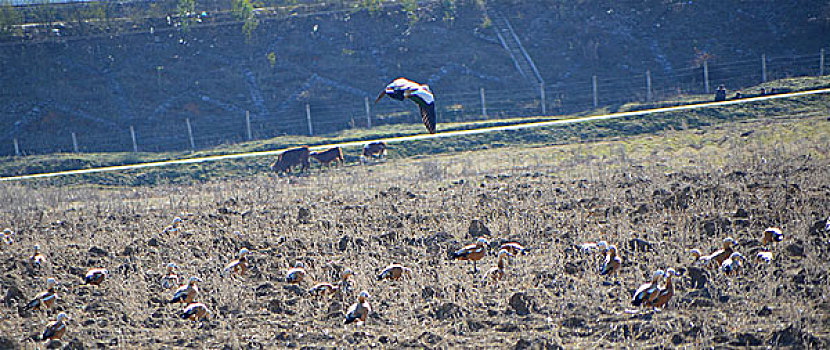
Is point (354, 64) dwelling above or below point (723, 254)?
above

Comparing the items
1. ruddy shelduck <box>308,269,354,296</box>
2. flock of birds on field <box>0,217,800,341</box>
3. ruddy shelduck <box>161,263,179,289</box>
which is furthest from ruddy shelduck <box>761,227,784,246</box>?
ruddy shelduck <box>161,263,179,289</box>

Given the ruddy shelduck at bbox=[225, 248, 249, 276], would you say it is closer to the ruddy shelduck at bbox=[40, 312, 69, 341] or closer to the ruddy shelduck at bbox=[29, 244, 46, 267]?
the ruddy shelduck at bbox=[40, 312, 69, 341]

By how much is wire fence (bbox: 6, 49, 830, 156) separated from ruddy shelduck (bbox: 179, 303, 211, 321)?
22.1 m

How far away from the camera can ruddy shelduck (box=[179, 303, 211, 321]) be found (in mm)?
7812

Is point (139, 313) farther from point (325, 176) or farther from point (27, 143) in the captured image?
point (27, 143)

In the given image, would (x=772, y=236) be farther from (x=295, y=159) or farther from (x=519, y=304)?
(x=295, y=159)

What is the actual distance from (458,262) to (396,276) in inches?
40.5

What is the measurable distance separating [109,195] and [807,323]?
19389 mm

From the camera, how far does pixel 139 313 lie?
324 inches

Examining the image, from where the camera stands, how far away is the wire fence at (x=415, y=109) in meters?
30.2

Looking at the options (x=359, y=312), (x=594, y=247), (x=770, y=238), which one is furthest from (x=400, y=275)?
(x=770, y=238)

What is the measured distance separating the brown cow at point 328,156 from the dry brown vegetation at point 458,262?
4.44m

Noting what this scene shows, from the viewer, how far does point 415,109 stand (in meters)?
32.0

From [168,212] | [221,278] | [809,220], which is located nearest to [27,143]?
[168,212]
